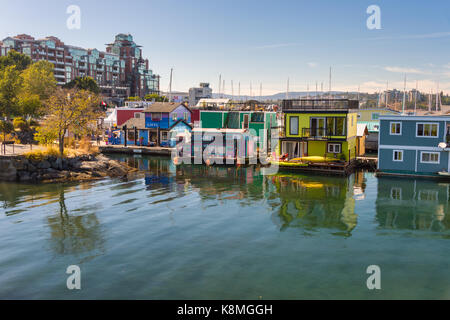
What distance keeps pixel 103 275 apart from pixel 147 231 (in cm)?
652

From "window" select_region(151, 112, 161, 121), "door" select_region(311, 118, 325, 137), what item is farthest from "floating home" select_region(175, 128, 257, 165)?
"window" select_region(151, 112, 161, 121)

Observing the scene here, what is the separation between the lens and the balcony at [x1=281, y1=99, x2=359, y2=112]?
48.2 metres

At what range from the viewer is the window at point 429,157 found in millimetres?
42375

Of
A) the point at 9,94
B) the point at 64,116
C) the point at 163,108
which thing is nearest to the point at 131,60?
the point at 9,94

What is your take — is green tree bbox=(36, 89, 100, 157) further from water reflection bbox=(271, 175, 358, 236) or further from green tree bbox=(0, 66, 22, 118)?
water reflection bbox=(271, 175, 358, 236)

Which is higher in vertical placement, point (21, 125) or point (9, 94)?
point (9, 94)

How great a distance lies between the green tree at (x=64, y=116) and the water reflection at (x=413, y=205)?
34.8 m

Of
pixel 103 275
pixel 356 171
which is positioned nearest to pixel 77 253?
pixel 103 275

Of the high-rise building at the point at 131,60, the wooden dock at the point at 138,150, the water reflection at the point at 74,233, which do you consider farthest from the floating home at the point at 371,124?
the high-rise building at the point at 131,60

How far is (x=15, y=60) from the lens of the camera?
114 metres

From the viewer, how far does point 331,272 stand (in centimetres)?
1855

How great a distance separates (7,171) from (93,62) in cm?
14266

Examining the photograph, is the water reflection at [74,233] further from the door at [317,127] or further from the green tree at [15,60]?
the green tree at [15,60]

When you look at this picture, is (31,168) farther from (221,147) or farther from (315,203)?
(315,203)
